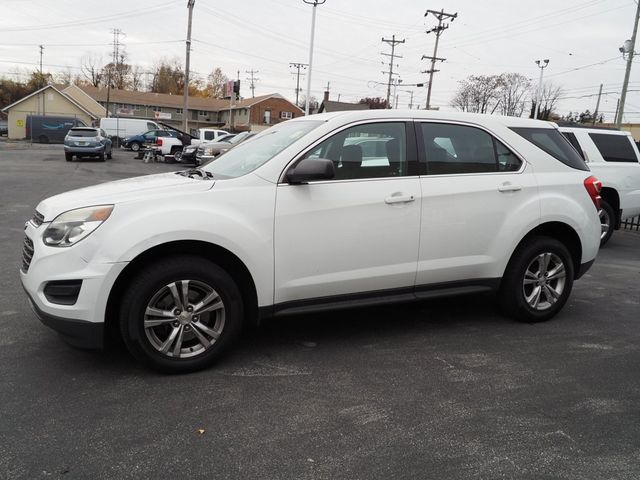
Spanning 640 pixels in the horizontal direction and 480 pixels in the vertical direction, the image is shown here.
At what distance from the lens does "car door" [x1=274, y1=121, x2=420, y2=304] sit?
12.4 feet

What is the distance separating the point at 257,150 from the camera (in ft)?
14.1

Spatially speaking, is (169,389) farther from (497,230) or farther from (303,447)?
(497,230)

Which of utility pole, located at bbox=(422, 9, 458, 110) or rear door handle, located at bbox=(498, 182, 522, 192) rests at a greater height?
utility pole, located at bbox=(422, 9, 458, 110)

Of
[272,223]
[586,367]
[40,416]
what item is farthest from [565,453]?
[40,416]

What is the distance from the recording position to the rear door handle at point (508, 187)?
4.49m

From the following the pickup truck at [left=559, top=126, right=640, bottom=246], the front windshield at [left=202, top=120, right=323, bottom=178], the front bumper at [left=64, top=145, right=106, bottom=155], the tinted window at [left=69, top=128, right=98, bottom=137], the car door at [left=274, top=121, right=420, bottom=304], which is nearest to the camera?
the car door at [left=274, top=121, right=420, bottom=304]

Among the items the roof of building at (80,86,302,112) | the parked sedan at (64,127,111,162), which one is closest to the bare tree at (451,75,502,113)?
the roof of building at (80,86,302,112)

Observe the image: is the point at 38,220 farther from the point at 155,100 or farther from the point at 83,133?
the point at 155,100

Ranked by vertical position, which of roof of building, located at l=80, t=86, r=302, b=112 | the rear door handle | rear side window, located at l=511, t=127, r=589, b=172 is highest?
Answer: roof of building, located at l=80, t=86, r=302, b=112

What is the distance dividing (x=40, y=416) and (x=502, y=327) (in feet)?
12.2

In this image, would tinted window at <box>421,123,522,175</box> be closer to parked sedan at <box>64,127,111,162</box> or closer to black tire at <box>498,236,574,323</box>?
black tire at <box>498,236,574,323</box>

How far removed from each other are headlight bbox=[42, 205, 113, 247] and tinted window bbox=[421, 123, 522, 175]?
8.21 ft

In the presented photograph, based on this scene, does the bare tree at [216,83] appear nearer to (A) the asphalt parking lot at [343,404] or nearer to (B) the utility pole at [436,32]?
(B) the utility pole at [436,32]

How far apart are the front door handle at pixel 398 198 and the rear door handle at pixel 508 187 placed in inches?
36.0
